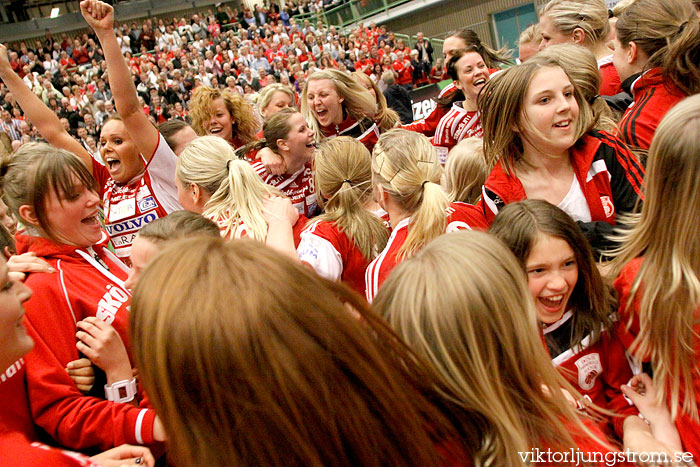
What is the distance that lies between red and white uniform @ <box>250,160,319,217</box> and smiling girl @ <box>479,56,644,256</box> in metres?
1.55

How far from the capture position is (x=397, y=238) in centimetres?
225

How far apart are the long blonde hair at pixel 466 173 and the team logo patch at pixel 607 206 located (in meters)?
0.67

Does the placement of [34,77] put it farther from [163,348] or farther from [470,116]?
[163,348]

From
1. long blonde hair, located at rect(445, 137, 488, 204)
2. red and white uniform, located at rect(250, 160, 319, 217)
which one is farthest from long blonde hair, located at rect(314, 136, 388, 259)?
red and white uniform, located at rect(250, 160, 319, 217)

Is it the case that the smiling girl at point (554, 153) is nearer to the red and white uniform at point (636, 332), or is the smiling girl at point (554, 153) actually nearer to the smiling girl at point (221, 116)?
the red and white uniform at point (636, 332)

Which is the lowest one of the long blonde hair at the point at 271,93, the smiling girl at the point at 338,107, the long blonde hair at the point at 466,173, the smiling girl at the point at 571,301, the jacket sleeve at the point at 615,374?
the jacket sleeve at the point at 615,374

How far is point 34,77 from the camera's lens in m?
16.0

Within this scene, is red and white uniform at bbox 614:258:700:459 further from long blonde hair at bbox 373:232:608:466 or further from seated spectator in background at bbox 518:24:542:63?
seated spectator in background at bbox 518:24:542:63

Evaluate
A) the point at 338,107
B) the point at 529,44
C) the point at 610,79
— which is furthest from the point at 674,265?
the point at 529,44

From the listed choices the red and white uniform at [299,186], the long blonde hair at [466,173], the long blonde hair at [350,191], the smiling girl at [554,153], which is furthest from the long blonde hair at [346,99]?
the smiling girl at [554,153]

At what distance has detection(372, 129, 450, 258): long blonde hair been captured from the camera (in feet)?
6.97

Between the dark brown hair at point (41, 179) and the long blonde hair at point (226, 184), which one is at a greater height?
the dark brown hair at point (41, 179)

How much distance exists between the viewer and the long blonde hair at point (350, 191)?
102 inches

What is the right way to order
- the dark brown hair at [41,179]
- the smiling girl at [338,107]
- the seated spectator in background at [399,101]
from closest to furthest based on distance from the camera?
1. the dark brown hair at [41,179]
2. the smiling girl at [338,107]
3. the seated spectator in background at [399,101]
